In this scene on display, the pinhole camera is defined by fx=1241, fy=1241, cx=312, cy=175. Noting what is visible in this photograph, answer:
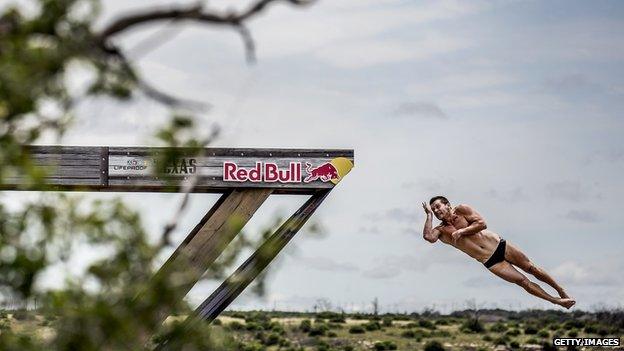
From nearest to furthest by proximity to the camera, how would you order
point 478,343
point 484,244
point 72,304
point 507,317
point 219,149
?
point 72,304
point 219,149
point 484,244
point 478,343
point 507,317

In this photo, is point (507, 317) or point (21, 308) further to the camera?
point (507, 317)

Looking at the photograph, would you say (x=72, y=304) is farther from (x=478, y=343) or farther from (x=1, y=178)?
(x=478, y=343)

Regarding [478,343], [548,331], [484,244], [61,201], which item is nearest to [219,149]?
[484,244]

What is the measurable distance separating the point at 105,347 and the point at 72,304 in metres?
0.16

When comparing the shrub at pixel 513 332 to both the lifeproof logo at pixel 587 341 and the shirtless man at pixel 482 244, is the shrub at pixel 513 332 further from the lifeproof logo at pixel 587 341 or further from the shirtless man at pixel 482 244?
the shirtless man at pixel 482 244

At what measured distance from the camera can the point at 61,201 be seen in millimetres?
4125

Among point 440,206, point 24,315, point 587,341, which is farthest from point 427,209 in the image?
point 587,341

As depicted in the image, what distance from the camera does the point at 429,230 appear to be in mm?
9688

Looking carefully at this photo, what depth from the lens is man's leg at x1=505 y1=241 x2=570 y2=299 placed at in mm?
9867

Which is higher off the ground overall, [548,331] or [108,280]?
[548,331]

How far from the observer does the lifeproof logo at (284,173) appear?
8508 mm

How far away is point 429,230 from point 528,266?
2.91 feet

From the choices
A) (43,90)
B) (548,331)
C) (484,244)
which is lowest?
(43,90)

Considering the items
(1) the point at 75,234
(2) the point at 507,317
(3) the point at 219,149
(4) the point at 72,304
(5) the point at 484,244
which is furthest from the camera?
(2) the point at 507,317
